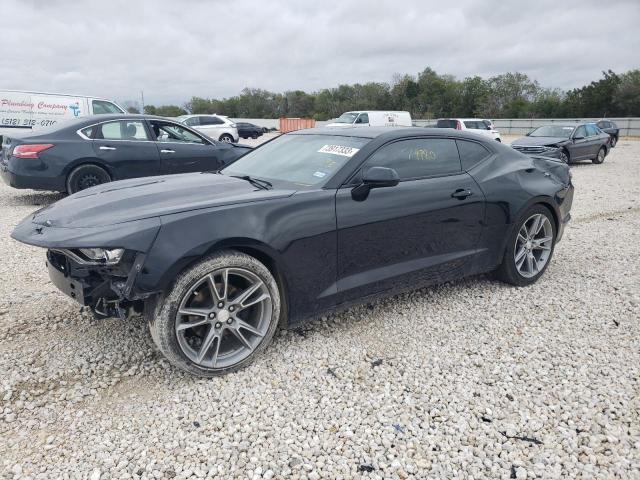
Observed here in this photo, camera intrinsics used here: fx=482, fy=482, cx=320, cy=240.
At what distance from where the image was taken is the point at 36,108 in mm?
12836

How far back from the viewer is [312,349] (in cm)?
326

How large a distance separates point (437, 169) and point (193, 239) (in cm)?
210

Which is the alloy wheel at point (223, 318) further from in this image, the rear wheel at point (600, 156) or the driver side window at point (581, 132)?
the rear wheel at point (600, 156)

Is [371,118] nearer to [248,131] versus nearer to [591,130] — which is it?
[591,130]

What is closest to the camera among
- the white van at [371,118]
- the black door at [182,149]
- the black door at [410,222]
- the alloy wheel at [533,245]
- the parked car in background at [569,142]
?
the black door at [410,222]

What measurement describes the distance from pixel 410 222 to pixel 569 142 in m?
14.3

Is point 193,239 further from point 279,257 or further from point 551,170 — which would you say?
point 551,170

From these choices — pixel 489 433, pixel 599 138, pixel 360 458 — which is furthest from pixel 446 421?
pixel 599 138

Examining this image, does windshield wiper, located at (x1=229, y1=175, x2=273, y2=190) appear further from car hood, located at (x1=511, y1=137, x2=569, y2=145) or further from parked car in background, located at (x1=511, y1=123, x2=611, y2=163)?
car hood, located at (x1=511, y1=137, x2=569, y2=145)

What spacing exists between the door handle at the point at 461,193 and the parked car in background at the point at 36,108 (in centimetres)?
1163

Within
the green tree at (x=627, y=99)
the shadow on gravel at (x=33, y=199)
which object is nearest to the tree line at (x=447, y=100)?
the green tree at (x=627, y=99)

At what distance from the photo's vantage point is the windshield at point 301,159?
3.42 meters

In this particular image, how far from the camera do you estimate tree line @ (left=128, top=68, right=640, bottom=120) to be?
1986 inches

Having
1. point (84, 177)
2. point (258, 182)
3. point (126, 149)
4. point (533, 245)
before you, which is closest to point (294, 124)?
point (126, 149)
